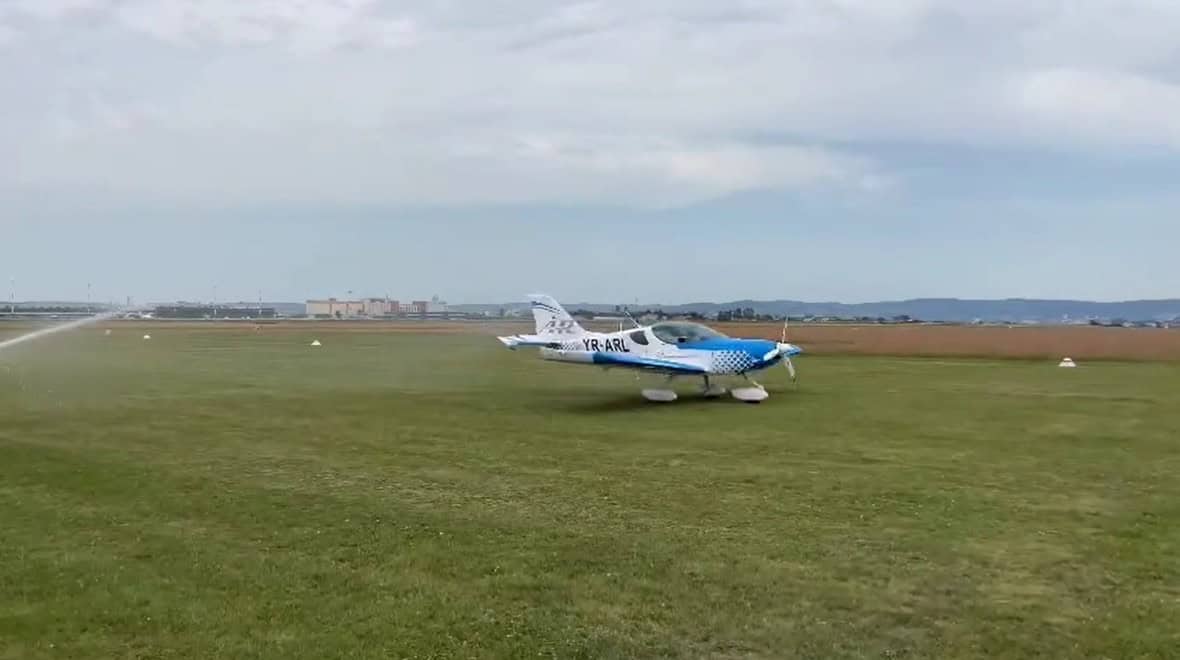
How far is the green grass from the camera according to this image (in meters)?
5.61

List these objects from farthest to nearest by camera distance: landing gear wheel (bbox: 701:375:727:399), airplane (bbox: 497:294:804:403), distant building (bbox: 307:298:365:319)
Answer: distant building (bbox: 307:298:365:319), landing gear wheel (bbox: 701:375:727:399), airplane (bbox: 497:294:804:403)

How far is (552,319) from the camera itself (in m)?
22.0

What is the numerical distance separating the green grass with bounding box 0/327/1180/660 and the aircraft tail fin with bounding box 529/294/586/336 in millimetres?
4628

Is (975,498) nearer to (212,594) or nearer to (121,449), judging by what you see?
(212,594)

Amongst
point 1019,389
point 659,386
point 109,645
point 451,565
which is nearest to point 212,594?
point 109,645

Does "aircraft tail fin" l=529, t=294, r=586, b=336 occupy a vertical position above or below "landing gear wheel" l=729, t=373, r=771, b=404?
above

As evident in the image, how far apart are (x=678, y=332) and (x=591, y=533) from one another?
12.2 meters

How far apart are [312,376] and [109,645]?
2160 cm

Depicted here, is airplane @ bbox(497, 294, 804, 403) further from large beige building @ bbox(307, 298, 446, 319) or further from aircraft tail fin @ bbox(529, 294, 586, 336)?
large beige building @ bbox(307, 298, 446, 319)

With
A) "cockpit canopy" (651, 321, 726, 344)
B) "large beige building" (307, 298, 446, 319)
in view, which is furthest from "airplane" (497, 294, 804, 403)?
"large beige building" (307, 298, 446, 319)

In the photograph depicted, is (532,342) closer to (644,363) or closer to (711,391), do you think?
(644,363)

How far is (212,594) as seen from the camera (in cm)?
631

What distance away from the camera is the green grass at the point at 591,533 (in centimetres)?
561

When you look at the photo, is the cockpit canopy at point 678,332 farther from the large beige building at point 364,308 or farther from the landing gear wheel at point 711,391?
the large beige building at point 364,308
